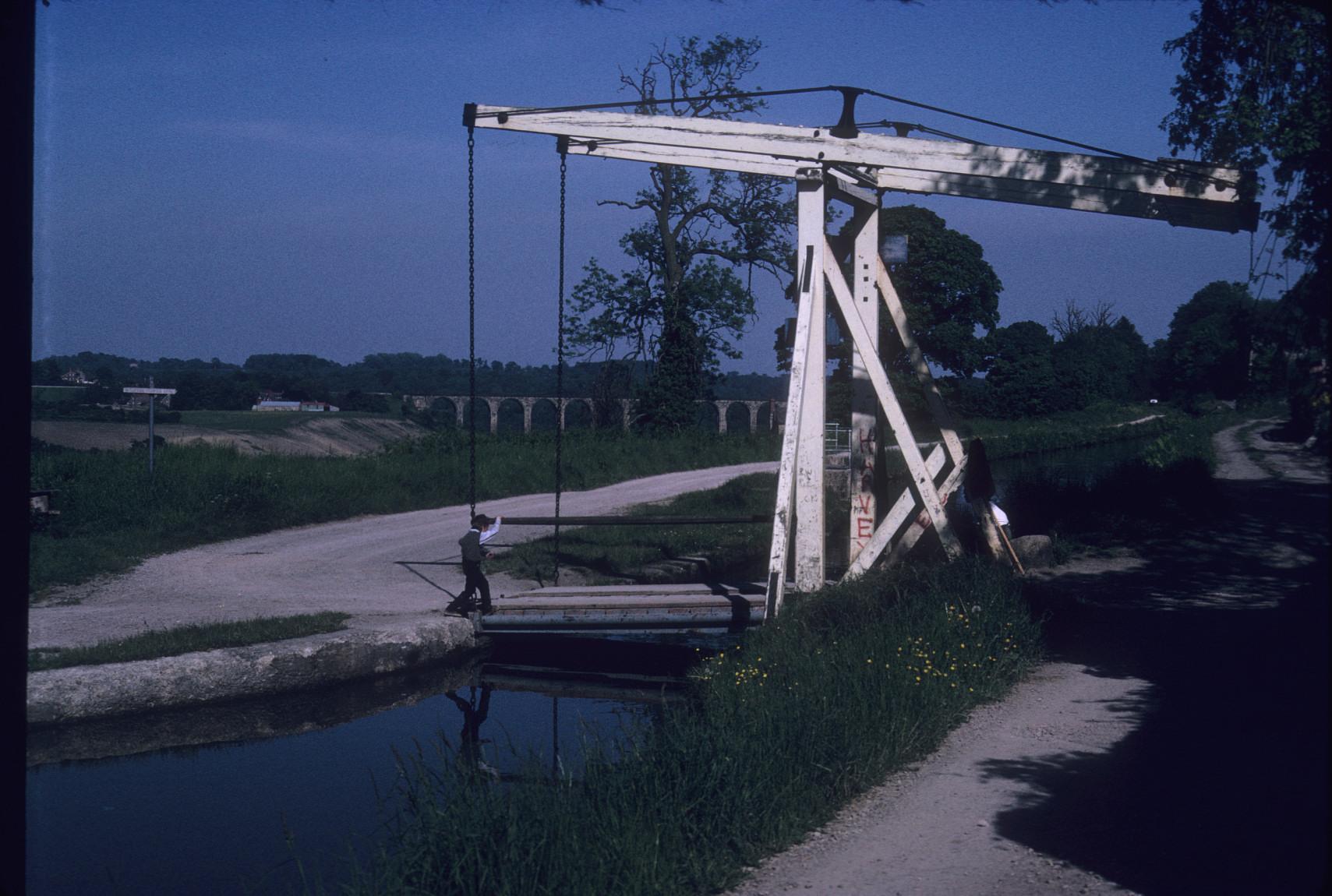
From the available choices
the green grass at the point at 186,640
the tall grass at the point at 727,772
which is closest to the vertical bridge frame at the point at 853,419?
the tall grass at the point at 727,772

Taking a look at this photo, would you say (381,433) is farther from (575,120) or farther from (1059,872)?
(1059,872)

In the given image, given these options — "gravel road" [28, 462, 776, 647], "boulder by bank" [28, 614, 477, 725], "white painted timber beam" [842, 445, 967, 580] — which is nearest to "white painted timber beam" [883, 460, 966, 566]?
"white painted timber beam" [842, 445, 967, 580]

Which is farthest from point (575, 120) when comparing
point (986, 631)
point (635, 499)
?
point (635, 499)

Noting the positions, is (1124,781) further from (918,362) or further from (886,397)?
(918,362)

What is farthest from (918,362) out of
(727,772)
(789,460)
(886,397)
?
(727,772)

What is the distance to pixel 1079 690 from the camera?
7.71 meters

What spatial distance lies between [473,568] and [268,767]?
3.27 m

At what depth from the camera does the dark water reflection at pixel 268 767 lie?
6500 millimetres

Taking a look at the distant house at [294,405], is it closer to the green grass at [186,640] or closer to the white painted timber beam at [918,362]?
the green grass at [186,640]

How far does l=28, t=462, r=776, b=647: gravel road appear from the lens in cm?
1141

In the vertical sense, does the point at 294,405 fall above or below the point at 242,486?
above

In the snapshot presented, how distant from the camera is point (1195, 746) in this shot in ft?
20.6

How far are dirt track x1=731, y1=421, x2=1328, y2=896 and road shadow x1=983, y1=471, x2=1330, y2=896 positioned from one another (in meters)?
0.01

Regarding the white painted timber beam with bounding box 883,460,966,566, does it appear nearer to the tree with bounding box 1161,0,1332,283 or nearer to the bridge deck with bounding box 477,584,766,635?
the bridge deck with bounding box 477,584,766,635
